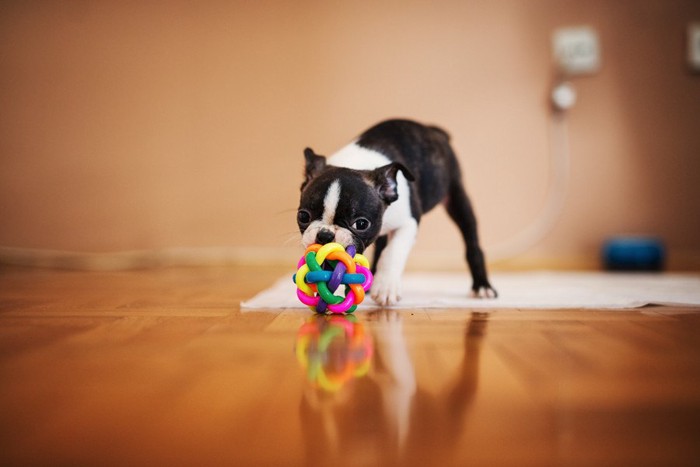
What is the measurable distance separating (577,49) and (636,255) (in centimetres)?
104

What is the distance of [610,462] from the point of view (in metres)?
0.47

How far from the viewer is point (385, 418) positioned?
57 cm

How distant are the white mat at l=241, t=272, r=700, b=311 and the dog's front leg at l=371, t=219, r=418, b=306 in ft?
0.12

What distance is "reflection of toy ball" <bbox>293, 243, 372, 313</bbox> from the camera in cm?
120

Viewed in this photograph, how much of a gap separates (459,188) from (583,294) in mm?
476

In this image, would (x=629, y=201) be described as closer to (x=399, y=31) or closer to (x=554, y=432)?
(x=399, y=31)

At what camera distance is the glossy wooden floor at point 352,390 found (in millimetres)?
496

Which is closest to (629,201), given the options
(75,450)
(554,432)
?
(554,432)

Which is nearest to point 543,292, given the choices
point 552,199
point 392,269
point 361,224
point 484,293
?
point 484,293

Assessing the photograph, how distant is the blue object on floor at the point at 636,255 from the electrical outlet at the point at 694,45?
899mm

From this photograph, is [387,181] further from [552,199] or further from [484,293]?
[552,199]

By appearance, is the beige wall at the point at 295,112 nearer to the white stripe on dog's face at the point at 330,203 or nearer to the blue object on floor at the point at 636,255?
the blue object on floor at the point at 636,255

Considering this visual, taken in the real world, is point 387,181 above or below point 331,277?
above

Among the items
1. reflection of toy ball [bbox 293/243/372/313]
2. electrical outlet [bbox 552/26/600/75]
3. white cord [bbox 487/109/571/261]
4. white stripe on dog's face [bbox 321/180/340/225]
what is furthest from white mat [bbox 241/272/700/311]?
electrical outlet [bbox 552/26/600/75]
